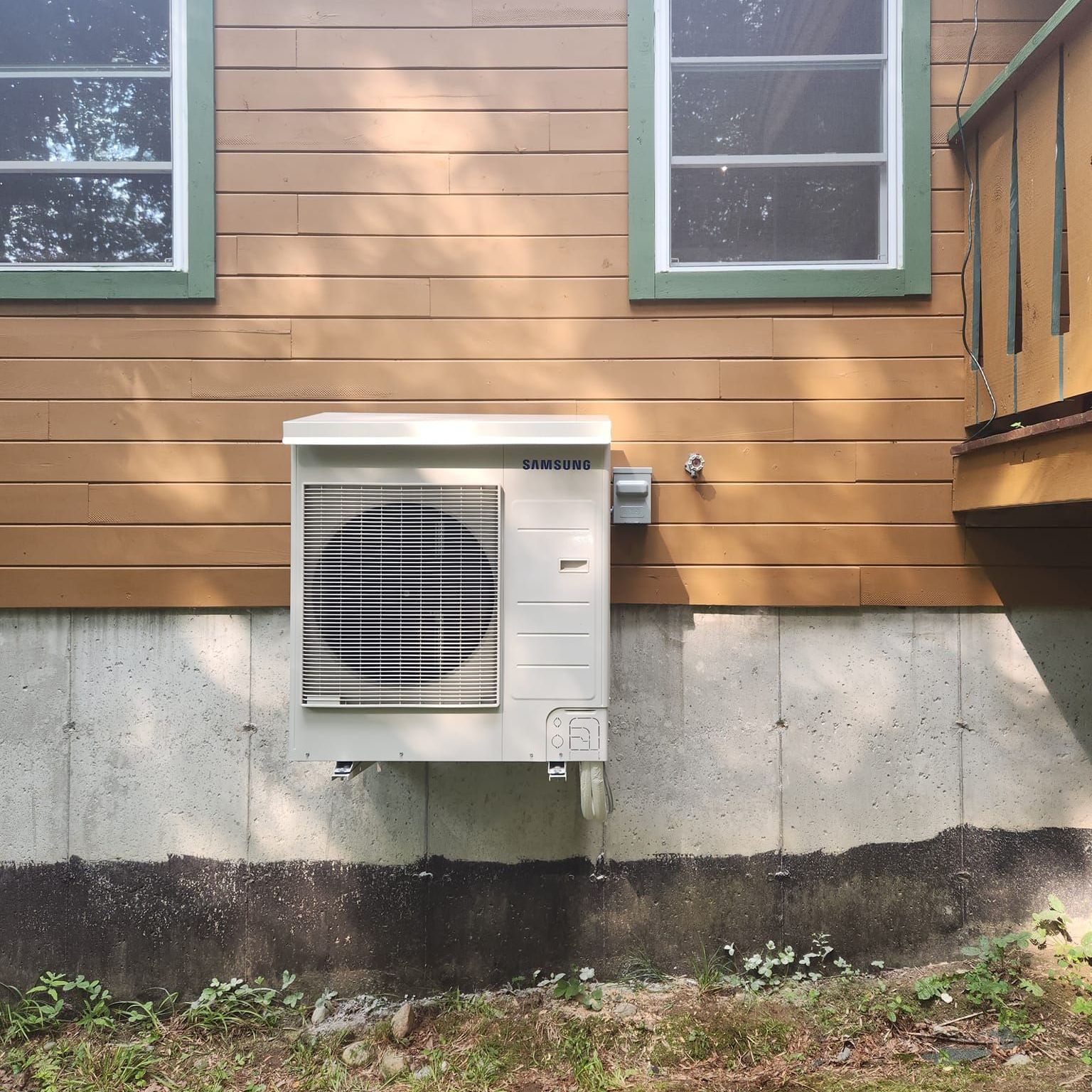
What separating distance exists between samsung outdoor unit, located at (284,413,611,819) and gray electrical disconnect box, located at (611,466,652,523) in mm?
401

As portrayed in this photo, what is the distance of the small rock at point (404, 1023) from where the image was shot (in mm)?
2270

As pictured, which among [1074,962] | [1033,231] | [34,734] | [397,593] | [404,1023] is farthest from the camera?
[34,734]

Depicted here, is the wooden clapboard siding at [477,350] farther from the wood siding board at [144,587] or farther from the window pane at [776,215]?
the window pane at [776,215]

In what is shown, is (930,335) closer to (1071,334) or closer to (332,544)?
(1071,334)

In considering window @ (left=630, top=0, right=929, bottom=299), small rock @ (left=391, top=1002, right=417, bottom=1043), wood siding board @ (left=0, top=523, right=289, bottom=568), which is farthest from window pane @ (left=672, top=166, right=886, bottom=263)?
small rock @ (left=391, top=1002, right=417, bottom=1043)

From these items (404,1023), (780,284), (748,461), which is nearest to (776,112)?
(780,284)

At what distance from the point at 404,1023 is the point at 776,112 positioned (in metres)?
3.28

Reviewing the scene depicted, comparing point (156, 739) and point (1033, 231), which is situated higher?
point (1033, 231)

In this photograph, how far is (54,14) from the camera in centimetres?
262

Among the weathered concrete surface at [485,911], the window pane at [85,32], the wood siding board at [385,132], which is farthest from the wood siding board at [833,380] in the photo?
the window pane at [85,32]

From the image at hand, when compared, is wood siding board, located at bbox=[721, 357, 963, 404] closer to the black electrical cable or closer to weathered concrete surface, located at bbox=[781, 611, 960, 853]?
the black electrical cable

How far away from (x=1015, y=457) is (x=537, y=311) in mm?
1566

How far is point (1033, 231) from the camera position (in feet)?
7.09

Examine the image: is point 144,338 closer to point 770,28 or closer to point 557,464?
point 557,464
